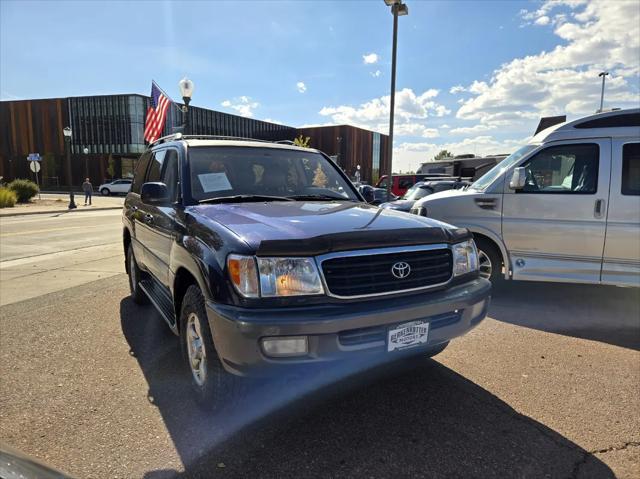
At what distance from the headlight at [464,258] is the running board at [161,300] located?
217 cm

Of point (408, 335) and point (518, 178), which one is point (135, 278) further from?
point (518, 178)

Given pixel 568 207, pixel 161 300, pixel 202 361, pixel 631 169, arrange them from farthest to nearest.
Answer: pixel 568 207 < pixel 631 169 < pixel 161 300 < pixel 202 361

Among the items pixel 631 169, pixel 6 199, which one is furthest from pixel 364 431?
pixel 6 199

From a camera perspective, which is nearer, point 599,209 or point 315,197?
point 315,197

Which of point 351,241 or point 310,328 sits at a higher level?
point 351,241

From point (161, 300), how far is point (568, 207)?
477 centimetres

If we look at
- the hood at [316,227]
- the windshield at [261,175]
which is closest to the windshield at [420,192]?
the windshield at [261,175]

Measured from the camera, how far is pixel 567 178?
5.42m

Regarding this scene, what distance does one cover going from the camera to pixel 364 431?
276 cm

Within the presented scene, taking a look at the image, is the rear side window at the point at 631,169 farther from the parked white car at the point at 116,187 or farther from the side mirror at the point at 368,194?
the parked white car at the point at 116,187

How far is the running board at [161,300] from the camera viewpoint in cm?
356

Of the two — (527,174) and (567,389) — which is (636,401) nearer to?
(567,389)

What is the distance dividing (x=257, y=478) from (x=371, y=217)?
179 centimetres

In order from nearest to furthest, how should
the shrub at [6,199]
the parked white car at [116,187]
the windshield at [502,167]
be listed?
the windshield at [502,167]
the shrub at [6,199]
the parked white car at [116,187]
